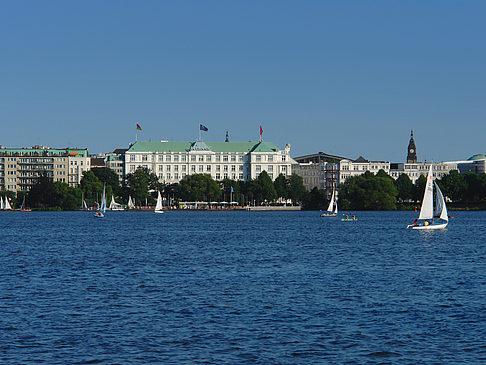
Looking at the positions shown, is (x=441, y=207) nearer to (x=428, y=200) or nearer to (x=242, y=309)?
(x=428, y=200)

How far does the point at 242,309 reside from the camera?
35.7 m

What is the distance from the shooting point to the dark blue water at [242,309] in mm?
27766

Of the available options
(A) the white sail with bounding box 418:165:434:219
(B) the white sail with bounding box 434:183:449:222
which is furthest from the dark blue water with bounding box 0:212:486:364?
(B) the white sail with bounding box 434:183:449:222

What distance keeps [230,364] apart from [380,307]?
1197cm

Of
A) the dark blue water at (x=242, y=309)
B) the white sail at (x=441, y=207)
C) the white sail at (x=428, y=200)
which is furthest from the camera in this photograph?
the white sail at (x=441, y=207)

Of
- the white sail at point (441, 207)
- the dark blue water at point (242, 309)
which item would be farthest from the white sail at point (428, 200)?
the dark blue water at point (242, 309)

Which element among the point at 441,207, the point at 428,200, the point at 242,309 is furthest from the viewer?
the point at 441,207

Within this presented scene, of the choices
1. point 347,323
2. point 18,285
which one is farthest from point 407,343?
point 18,285

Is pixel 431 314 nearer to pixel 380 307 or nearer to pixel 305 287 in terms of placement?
pixel 380 307

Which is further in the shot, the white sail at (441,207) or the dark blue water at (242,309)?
the white sail at (441,207)

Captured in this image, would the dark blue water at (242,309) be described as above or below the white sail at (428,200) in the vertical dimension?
below

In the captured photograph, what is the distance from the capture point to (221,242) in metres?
84.2

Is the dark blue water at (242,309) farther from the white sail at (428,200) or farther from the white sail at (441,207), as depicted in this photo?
the white sail at (441,207)

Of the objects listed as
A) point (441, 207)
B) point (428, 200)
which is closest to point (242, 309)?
point (428, 200)
